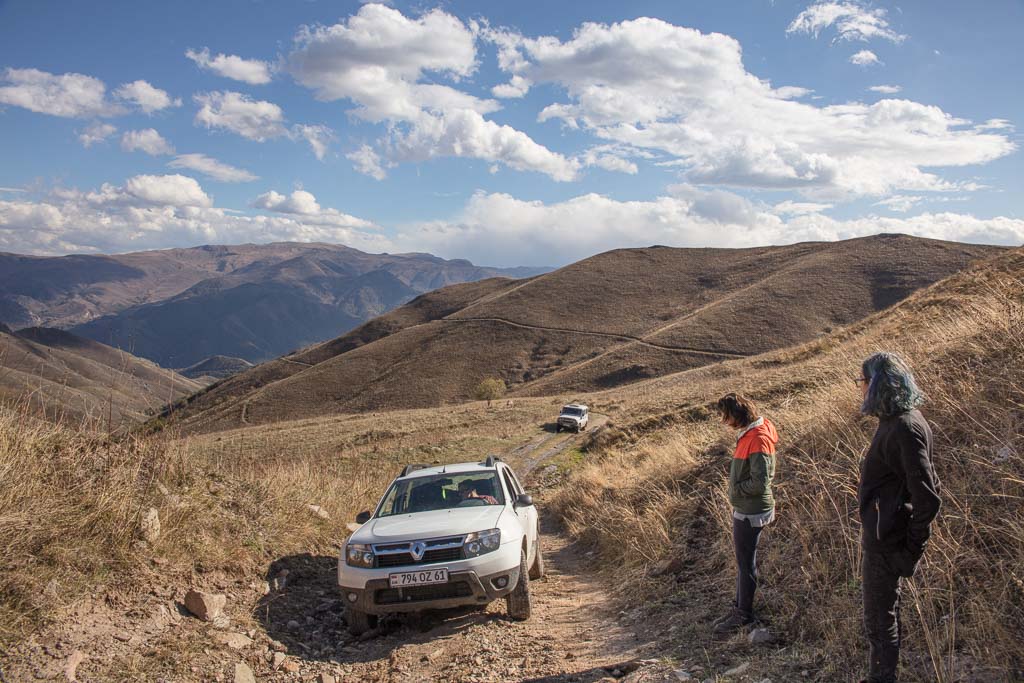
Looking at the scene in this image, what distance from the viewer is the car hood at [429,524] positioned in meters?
5.89

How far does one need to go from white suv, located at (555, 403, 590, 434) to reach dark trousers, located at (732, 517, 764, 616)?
24.6 metres

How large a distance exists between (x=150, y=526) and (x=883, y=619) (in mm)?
5858

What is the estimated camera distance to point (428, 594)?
18.5ft

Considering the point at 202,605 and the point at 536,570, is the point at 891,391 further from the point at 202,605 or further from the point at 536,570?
the point at 202,605

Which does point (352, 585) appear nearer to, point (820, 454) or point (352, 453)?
point (820, 454)

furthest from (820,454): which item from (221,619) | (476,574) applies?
(221,619)

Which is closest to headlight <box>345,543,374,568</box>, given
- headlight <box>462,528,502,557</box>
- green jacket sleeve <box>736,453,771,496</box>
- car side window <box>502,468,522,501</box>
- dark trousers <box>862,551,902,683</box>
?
headlight <box>462,528,502,557</box>

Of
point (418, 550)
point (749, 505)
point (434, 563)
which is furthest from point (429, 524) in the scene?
point (749, 505)

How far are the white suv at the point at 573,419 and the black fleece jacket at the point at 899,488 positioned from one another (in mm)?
26083

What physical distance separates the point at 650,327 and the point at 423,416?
5410 centimetres

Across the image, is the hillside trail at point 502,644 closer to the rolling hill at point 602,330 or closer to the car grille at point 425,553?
the car grille at point 425,553

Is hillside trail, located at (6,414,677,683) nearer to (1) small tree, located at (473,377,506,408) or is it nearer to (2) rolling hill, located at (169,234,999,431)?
(1) small tree, located at (473,377,506,408)

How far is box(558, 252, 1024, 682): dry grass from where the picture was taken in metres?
3.76

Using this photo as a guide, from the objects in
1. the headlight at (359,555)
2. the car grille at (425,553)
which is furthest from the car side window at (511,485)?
the headlight at (359,555)
